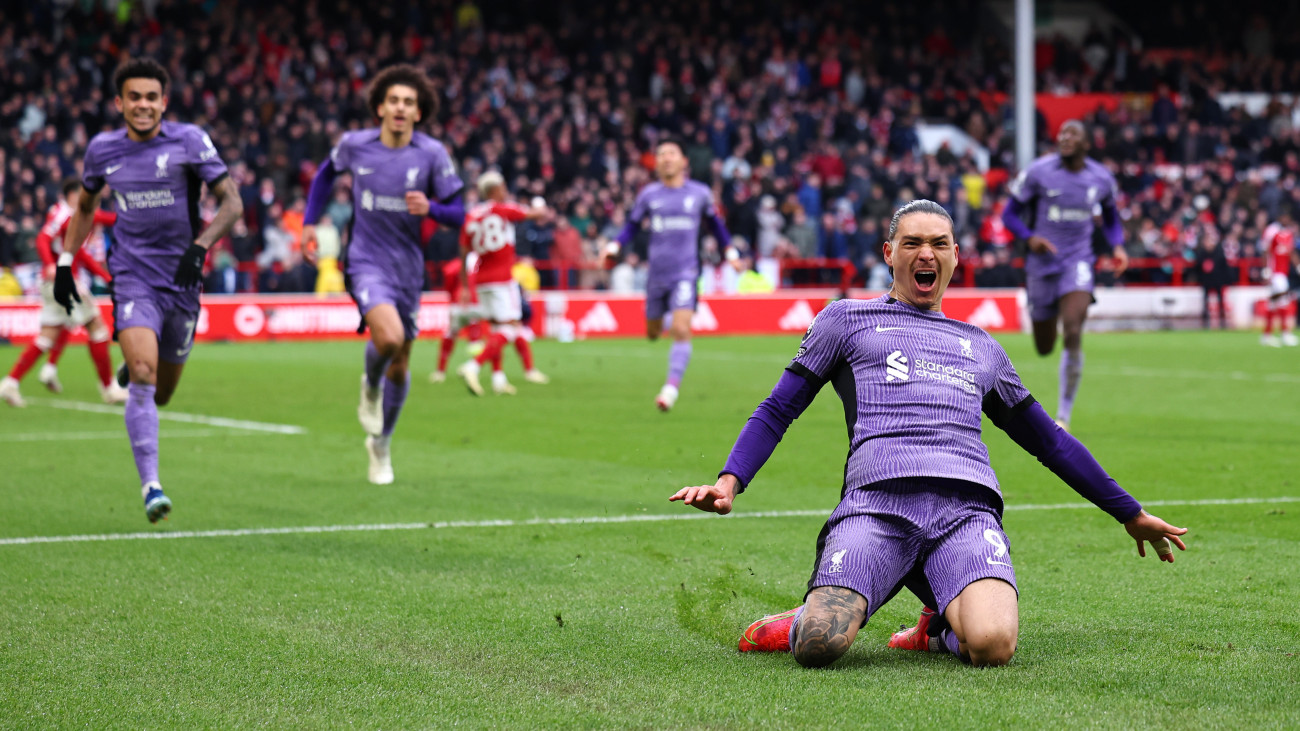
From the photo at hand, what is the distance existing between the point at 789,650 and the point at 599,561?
5.49ft

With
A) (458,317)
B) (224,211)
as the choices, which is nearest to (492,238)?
(458,317)

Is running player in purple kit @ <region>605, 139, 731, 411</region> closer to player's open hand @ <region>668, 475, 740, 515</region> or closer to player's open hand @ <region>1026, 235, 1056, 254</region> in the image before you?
player's open hand @ <region>1026, 235, 1056, 254</region>

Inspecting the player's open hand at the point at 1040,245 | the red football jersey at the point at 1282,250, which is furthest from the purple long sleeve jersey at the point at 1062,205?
the red football jersey at the point at 1282,250

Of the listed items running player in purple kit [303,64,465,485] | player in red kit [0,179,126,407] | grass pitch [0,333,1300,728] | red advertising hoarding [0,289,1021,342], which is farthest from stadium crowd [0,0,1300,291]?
running player in purple kit [303,64,465,485]

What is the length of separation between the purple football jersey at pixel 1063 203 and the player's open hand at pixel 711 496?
781cm

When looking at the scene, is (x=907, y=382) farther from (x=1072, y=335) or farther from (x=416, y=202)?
(x=1072, y=335)

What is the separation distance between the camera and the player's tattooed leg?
4.08 m

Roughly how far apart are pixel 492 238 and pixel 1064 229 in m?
6.28

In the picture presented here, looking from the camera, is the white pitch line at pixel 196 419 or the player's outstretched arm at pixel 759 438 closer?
the player's outstretched arm at pixel 759 438

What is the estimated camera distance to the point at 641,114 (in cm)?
3173

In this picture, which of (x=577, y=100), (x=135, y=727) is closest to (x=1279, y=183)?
(x=577, y=100)

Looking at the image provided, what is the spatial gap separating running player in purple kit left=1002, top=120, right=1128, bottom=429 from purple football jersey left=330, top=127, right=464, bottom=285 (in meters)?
4.86

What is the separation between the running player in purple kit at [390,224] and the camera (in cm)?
843

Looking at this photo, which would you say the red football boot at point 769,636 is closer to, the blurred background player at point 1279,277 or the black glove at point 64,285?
the black glove at point 64,285
